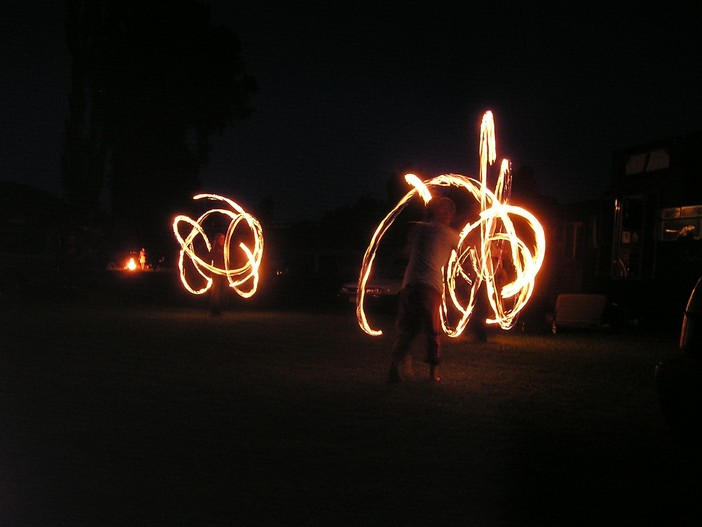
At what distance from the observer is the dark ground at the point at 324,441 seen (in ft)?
14.1

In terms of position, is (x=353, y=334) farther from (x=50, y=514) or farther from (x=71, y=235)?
(x=71, y=235)

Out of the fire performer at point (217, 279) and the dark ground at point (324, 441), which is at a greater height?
the fire performer at point (217, 279)

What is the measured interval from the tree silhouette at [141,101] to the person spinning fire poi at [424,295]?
30.6 metres

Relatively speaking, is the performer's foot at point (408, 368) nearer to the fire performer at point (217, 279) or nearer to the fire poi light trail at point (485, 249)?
the fire poi light trail at point (485, 249)

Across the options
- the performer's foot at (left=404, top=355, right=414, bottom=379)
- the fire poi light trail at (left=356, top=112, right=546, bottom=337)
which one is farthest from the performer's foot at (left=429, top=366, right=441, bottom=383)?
the fire poi light trail at (left=356, top=112, right=546, bottom=337)

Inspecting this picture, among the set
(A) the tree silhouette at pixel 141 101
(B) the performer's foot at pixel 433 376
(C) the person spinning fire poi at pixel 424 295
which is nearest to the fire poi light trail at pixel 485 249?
(C) the person spinning fire poi at pixel 424 295

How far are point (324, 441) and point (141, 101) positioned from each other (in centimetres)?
3429

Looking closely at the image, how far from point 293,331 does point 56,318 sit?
4.79m

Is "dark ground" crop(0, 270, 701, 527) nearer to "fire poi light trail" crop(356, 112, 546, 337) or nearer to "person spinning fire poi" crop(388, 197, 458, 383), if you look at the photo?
"person spinning fire poi" crop(388, 197, 458, 383)

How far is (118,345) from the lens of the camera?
11.4 meters

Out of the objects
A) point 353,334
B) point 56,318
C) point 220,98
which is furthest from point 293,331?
point 220,98

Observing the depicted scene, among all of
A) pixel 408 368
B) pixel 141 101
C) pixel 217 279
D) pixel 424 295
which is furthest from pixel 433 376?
pixel 141 101

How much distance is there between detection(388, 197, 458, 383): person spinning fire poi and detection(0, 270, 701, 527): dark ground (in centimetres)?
Answer: 36

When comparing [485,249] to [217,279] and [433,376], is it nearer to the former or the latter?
[433,376]
